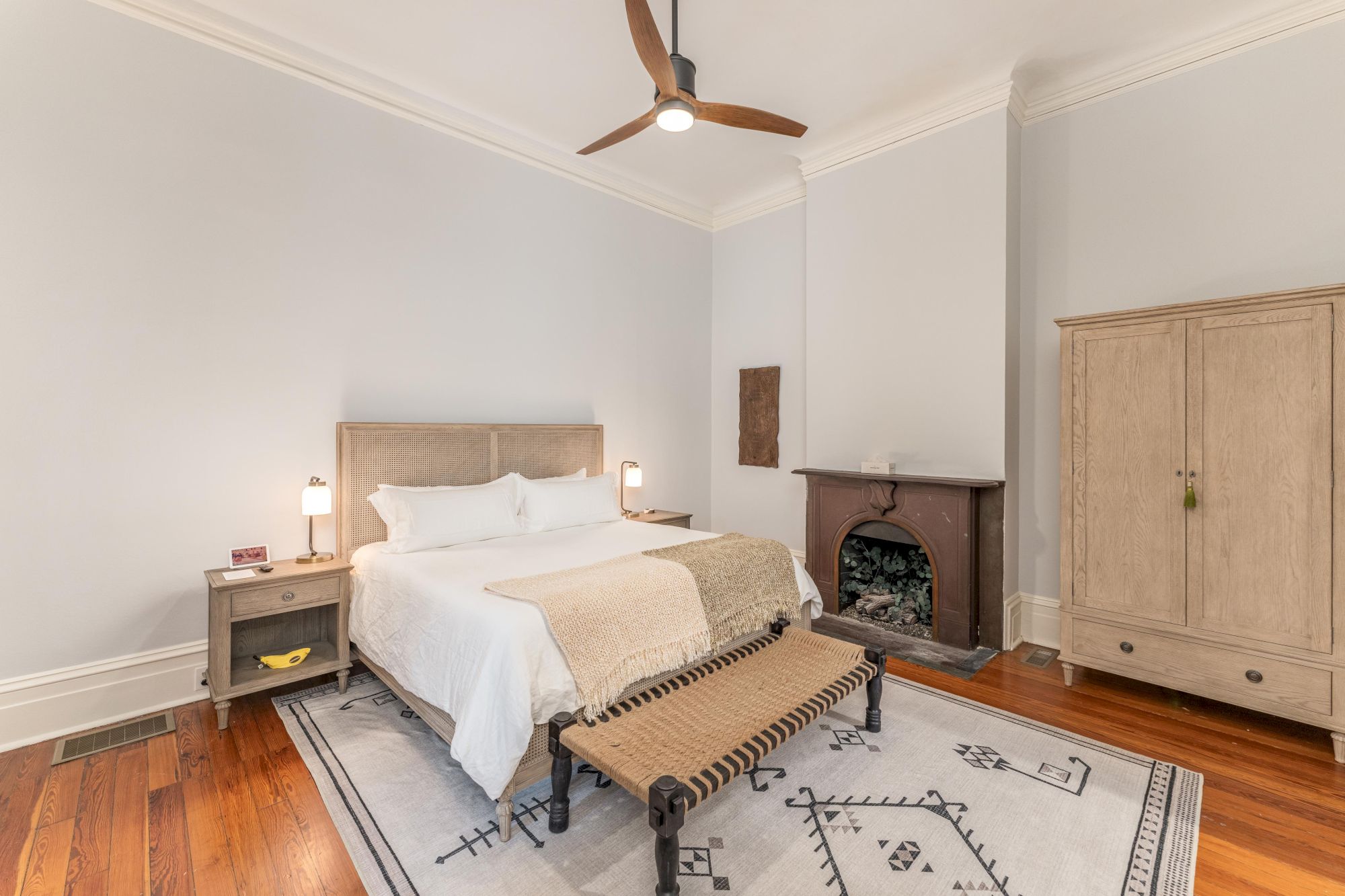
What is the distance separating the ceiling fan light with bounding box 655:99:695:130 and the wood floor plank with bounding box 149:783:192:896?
3.15m

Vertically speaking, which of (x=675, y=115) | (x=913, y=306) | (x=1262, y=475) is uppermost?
(x=675, y=115)

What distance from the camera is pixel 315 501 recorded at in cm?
295

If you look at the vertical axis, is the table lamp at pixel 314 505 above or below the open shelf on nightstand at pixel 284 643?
above

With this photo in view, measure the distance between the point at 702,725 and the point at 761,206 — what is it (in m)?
4.37

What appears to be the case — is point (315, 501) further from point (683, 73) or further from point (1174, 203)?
point (1174, 203)

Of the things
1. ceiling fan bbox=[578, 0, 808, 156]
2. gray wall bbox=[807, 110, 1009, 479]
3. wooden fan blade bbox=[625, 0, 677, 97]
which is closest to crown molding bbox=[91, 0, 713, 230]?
ceiling fan bbox=[578, 0, 808, 156]

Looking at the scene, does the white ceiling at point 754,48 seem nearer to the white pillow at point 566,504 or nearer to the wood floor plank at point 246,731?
the white pillow at point 566,504

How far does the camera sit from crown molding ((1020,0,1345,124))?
9.02 feet

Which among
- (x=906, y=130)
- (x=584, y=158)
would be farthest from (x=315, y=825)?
(x=906, y=130)

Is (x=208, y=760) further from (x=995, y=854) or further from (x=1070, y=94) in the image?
(x=1070, y=94)

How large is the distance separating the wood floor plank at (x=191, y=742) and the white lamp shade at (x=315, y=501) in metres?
1.00

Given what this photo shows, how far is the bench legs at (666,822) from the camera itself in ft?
5.05

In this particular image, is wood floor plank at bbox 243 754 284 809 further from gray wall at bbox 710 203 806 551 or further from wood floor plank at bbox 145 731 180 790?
gray wall at bbox 710 203 806 551

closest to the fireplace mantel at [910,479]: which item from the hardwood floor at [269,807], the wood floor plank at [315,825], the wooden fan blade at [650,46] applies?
the hardwood floor at [269,807]
